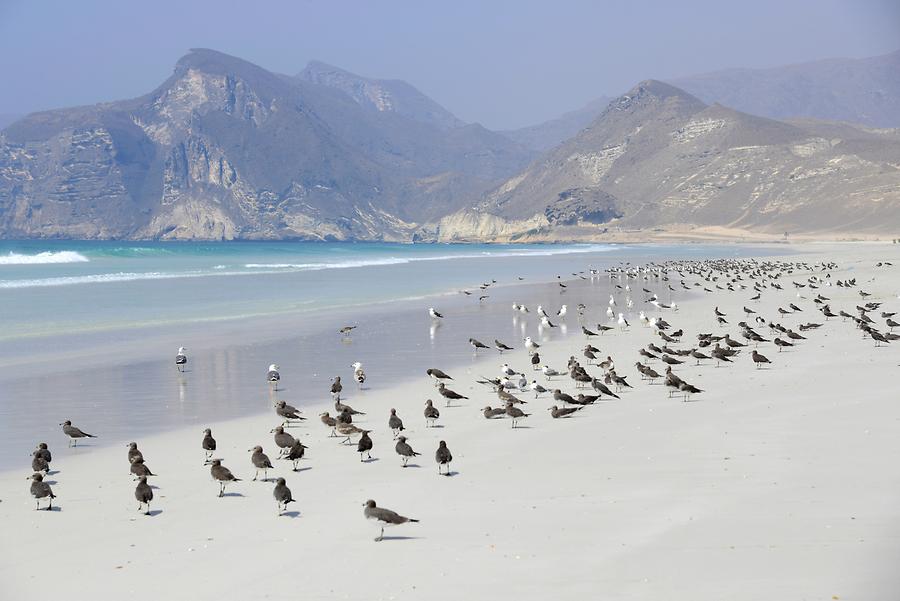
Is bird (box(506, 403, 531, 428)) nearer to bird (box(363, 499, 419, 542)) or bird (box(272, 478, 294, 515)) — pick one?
bird (box(272, 478, 294, 515))

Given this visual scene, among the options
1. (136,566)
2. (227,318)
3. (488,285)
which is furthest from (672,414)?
(488,285)

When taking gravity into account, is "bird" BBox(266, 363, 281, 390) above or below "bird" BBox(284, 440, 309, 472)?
below

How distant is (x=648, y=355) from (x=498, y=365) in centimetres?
326

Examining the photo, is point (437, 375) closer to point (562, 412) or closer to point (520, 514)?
point (562, 412)

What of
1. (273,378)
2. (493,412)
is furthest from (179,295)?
(493,412)

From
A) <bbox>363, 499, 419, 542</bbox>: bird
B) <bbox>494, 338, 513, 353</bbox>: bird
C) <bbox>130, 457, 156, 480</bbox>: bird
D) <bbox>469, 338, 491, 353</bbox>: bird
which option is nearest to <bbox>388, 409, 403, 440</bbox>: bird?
<bbox>130, 457, 156, 480</bbox>: bird

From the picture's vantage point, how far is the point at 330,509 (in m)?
9.63

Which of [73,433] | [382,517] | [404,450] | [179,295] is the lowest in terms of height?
[179,295]

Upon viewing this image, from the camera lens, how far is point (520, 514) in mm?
9094

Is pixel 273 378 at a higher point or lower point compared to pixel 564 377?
higher

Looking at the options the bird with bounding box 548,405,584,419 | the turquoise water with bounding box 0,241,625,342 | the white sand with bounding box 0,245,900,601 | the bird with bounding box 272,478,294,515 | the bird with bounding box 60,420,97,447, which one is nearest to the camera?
the white sand with bounding box 0,245,900,601

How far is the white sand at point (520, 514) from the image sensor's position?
7355 millimetres

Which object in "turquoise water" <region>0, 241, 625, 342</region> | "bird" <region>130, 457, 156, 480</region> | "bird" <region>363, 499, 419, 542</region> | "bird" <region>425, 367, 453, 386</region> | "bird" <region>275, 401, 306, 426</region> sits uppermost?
"bird" <region>363, 499, 419, 542</region>

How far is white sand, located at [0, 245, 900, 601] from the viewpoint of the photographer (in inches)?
290
